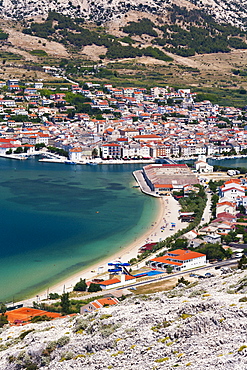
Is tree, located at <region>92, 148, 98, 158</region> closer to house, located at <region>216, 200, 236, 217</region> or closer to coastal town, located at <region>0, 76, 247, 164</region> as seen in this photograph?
coastal town, located at <region>0, 76, 247, 164</region>

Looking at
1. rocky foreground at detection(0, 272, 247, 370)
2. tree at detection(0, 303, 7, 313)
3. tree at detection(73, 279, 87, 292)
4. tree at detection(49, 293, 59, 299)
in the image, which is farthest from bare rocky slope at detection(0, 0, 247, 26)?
rocky foreground at detection(0, 272, 247, 370)

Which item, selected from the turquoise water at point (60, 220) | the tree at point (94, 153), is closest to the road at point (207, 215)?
the turquoise water at point (60, 220)

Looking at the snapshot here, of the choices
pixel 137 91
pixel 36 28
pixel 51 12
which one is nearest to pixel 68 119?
pixel 137 91

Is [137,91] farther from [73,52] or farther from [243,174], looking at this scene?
[243,174]

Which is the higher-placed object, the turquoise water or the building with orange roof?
the building with orange roof

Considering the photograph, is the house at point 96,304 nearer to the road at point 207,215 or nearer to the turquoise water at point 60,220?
the turquoise water at point 60,220

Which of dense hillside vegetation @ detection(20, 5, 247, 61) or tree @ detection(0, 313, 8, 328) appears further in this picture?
dense hillside vegetation @ detection(20, 5, 247, 61)

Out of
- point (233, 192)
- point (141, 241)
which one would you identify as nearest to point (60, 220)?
point (141, 241)
